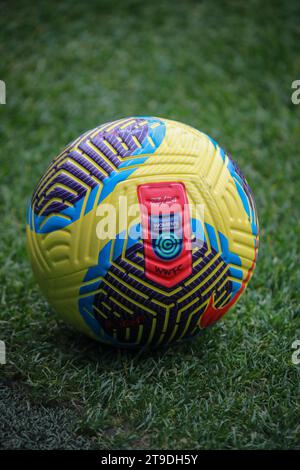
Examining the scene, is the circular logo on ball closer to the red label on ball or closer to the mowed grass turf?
the red label on ball

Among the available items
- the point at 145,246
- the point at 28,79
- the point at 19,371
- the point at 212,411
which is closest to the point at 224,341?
the point at 212,411

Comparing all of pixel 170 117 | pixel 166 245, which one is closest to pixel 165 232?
pixel 166 245

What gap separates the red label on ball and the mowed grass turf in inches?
22.9

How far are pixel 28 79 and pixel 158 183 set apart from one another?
343 cm

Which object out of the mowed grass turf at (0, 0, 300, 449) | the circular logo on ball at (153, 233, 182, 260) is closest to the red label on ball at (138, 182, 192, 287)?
the circular logo on ball at (153, 233, 182, 260)

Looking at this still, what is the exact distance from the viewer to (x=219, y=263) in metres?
2.93

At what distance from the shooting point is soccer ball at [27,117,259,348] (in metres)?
2.82

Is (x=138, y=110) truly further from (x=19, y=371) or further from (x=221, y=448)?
(x=221, y=448)

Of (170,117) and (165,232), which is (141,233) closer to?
(165,232)

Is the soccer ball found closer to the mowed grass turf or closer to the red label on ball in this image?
the red label on ball

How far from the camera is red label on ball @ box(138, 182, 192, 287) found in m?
2.80

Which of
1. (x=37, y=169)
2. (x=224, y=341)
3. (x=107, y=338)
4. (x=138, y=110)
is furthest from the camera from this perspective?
(x=138, y=110)

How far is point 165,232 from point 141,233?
4.3 inches
